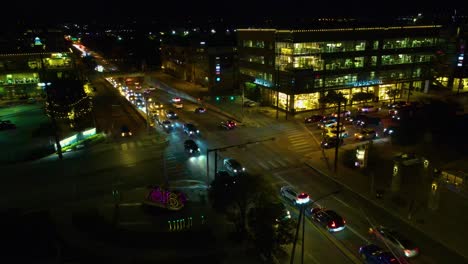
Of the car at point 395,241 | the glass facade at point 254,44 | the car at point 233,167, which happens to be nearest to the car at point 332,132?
the car at point 233,167

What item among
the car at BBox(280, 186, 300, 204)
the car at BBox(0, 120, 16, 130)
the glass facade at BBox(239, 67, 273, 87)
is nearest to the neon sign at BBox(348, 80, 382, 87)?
the glass facade at BBox(239, 67, 273, 87)

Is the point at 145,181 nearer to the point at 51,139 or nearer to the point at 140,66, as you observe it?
the point at 51,139

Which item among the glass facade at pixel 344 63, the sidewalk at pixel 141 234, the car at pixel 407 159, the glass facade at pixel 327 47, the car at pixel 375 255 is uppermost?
the glass facade at pixel 327 47

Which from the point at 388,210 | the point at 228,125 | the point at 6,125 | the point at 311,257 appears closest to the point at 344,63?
the point at 228,125

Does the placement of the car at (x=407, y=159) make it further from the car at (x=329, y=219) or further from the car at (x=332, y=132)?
the car at (x=332, y=132)

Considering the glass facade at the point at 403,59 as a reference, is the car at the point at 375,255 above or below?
below

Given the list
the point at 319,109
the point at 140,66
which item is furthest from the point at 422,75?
the point at 140,66
